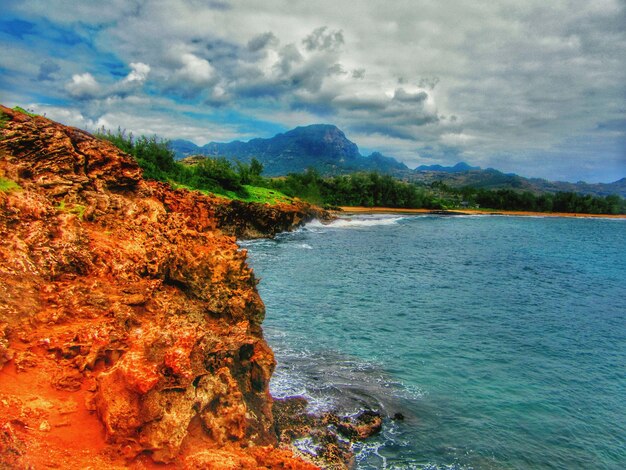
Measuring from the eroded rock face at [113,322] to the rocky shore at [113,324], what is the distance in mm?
20

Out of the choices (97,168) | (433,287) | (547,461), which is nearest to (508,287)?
(433,287)

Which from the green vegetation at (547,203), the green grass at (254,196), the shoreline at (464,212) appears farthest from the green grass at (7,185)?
the green vegetation at (547,203)

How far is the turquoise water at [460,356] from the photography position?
1230 centimetres

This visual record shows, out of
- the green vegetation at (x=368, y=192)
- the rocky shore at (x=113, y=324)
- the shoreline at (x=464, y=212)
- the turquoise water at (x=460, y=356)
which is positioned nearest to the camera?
the rocky shore at (x=113, y=324)

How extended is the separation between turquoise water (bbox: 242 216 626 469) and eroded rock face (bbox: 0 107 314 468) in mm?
5860

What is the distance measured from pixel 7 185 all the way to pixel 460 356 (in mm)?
17852

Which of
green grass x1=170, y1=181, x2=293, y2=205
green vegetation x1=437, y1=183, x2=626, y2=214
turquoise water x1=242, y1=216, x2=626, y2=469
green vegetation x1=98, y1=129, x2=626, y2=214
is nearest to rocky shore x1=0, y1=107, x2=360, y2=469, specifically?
turquoise water x1=242, y1=216, x2=626, y2=469

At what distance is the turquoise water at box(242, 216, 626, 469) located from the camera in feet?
40.3

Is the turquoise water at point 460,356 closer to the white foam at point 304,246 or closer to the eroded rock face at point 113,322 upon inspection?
the eroded rock face at point 113,322

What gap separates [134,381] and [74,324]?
5.75ft

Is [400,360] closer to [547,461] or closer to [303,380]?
[303,380]

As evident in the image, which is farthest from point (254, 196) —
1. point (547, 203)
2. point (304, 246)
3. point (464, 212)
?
point (547, 203)

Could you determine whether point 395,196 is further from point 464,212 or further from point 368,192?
point 464,212

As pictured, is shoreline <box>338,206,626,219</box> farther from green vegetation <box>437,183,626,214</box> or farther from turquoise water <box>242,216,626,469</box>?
turquoise water <box>242,216,626,469</box>
